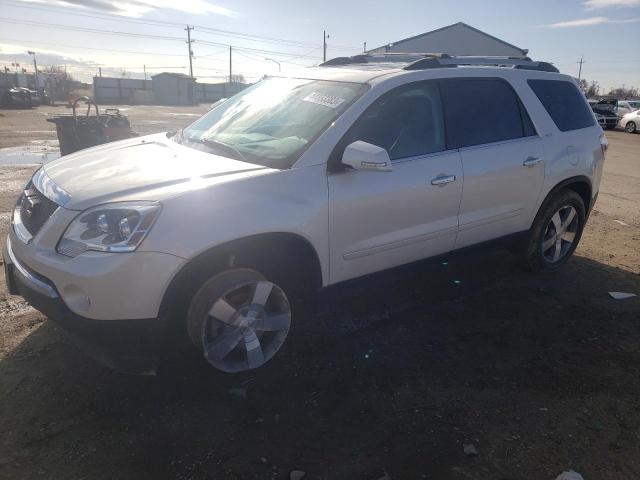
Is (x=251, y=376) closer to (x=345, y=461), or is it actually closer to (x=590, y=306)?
(x=345, y=461)

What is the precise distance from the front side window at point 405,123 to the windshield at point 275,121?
0.58 ft

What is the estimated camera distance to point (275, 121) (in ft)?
11.6

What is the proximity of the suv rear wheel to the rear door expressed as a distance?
1663 mm

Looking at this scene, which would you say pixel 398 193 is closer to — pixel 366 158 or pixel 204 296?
pixel 366 158

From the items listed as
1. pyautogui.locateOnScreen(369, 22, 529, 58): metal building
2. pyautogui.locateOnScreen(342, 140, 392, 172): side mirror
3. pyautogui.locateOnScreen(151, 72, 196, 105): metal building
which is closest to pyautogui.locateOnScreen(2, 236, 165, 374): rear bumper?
pyautogui.locateOnScreen(342, 140, 392, 172): side mirror

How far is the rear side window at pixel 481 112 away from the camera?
12.4 ft

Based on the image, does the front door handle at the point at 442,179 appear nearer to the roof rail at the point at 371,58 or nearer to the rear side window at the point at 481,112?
the rear side window at the point at 481,112

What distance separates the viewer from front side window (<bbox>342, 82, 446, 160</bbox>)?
333cm

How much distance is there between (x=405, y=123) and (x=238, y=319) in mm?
1796

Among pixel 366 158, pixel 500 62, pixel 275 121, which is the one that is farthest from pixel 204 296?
pixel 500 62

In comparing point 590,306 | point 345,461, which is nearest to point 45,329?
point 345,461

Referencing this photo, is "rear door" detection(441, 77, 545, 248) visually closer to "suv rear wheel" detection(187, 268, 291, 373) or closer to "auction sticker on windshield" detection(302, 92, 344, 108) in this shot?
"auction sticker on windshield" detection(302, 92, 344, 108)

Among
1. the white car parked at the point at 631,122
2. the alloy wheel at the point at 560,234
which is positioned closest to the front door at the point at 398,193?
the alloy wheel at the point at 560,234

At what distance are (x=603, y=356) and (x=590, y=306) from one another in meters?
0.89
